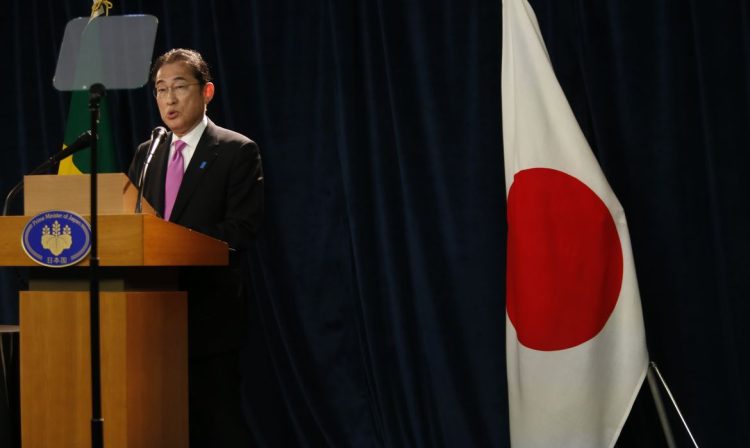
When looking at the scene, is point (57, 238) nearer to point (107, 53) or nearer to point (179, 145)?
point (107, 53)

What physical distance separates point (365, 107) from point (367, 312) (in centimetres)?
87

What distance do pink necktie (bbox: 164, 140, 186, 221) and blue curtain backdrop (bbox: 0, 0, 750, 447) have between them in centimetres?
76

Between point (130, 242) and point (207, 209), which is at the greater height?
point (207, 209)

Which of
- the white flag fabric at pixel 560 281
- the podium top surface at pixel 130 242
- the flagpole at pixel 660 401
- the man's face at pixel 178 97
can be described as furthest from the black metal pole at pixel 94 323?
the flagpole at pixel 660 401

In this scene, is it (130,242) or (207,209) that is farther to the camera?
(207,209)

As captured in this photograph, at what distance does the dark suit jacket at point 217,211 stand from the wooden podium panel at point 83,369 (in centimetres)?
44

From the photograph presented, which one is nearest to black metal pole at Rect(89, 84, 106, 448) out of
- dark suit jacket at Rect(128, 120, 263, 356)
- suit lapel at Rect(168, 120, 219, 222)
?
dark suit jacket at Rect(128, 120, 263, 356)

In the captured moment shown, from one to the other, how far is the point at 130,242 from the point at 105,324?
0.21 metres

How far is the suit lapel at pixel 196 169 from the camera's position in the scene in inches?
107

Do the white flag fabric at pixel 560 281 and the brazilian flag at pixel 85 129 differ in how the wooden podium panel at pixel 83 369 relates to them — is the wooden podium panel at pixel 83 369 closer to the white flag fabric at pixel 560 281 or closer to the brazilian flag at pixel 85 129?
the white flag fabric at pixel 560 281

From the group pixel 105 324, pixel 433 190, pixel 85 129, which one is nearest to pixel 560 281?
pixel 433 190

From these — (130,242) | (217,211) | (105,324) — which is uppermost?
(217,211)

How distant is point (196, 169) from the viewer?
2.76 metres

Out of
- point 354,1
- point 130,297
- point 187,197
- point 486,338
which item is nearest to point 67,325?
point 130,297
